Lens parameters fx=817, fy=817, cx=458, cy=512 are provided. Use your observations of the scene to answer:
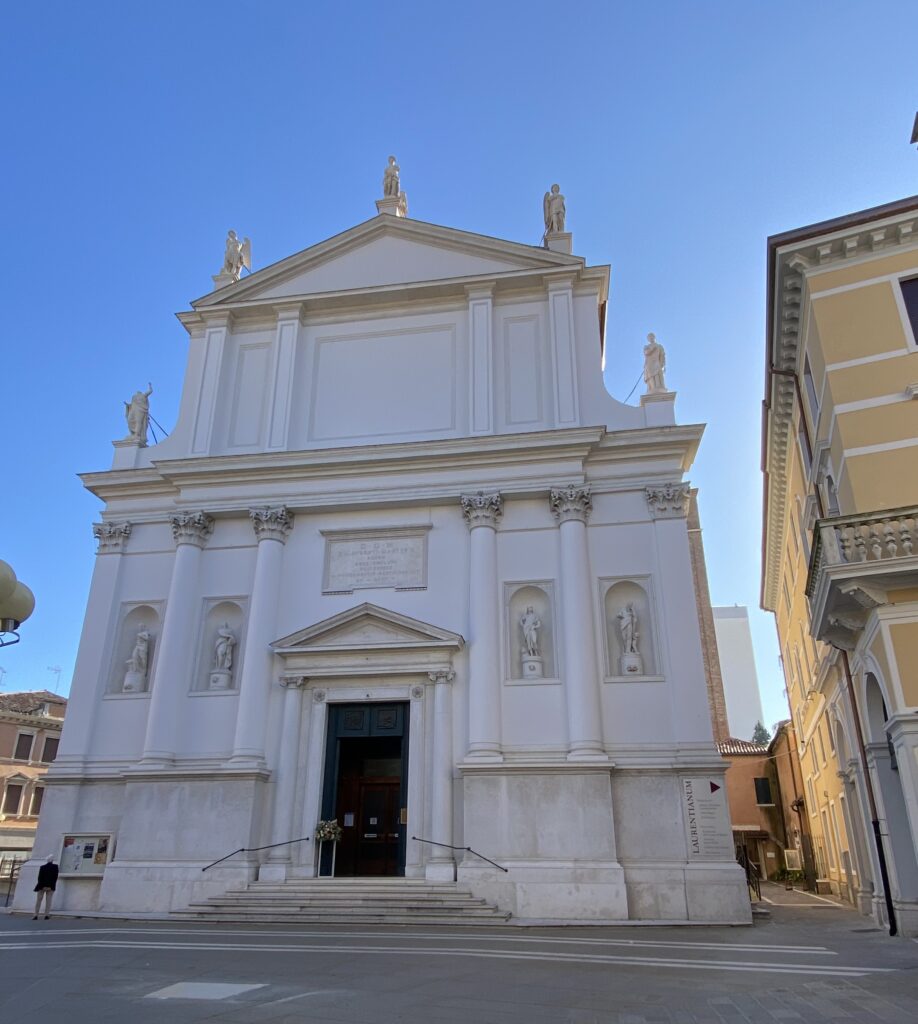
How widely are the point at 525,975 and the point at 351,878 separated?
8.33 m

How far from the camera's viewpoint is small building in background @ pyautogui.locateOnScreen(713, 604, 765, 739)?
87312 mm

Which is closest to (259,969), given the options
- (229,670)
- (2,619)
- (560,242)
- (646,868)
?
(2,619)

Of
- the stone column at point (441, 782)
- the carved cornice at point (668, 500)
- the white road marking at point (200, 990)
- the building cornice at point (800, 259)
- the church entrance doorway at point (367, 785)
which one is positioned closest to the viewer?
the white road marking at point (200, 990)

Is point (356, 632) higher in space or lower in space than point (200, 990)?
higher

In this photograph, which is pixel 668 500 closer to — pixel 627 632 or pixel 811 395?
pixel 627 632

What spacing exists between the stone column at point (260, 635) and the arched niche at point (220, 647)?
16.1 inches

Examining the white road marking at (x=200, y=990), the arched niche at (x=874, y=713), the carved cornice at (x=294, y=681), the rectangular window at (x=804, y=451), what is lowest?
the white road marking at (x=200, y=990)

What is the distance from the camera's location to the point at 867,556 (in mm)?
11703

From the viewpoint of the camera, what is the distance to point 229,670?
18.2 metres

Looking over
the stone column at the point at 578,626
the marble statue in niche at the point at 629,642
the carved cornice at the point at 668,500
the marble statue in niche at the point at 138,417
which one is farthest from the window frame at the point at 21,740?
the carved cornice at the point at 668,500

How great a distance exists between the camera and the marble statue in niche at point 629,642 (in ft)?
55.2

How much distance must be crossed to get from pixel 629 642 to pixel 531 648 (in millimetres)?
2040

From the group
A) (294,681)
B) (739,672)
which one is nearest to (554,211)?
(294,681)

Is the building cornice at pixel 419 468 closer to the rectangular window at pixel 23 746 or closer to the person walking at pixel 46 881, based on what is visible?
the person walking at pixel 46 881
